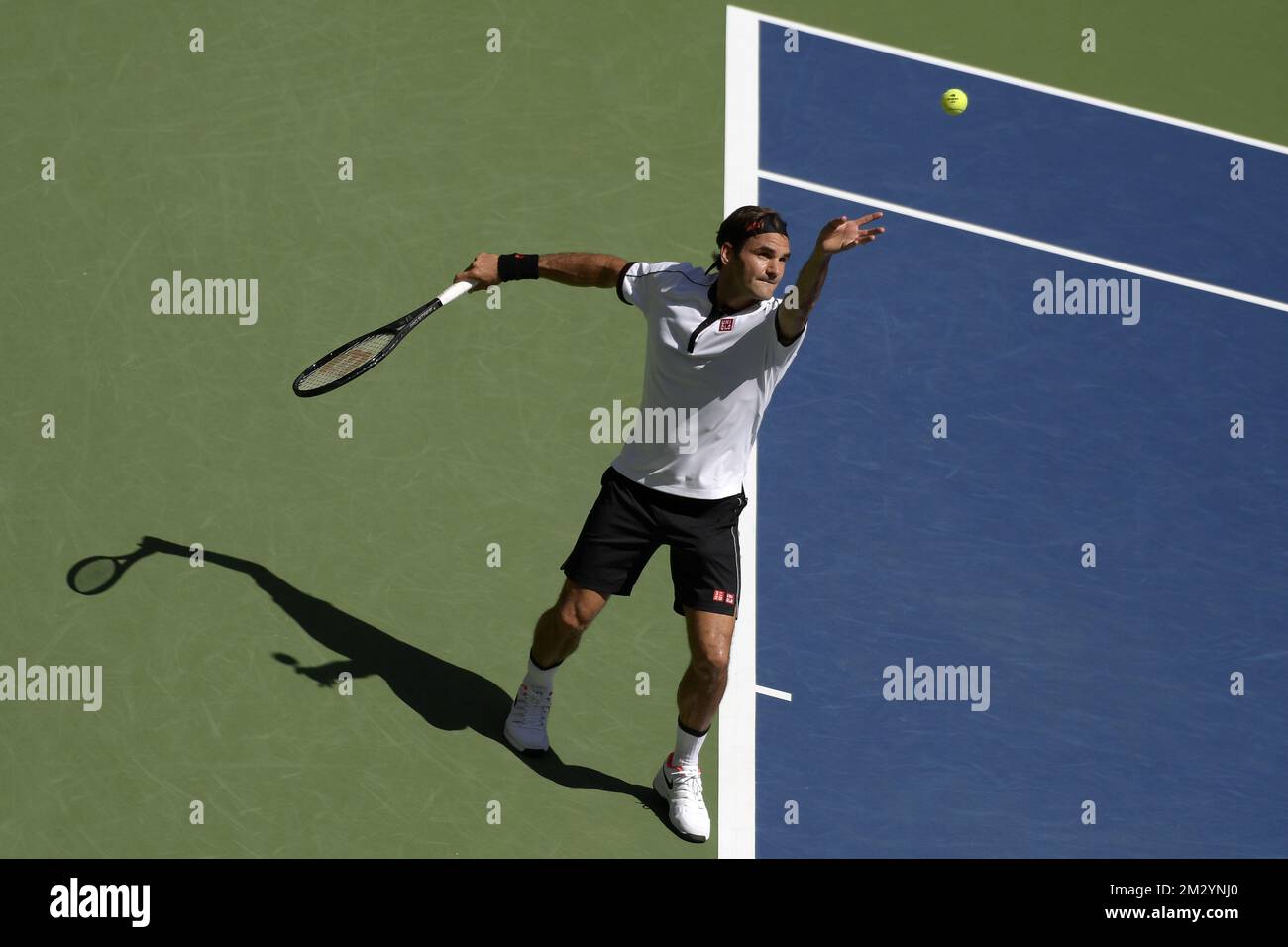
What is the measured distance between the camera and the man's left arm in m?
6.87

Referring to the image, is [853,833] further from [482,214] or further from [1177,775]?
[482,214]

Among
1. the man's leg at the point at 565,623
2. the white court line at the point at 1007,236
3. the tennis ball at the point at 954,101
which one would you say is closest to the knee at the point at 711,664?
the man's leg at the point at 565,623

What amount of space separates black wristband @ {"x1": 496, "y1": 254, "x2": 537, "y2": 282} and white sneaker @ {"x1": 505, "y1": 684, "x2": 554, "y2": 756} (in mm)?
1807

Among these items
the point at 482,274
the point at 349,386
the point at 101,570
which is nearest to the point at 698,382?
the point at 482,274

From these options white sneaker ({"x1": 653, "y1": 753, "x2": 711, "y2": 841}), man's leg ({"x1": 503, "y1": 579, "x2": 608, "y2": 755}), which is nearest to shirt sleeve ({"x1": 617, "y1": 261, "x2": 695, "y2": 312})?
man's leg ({"x1": 503, "y1": 579, "x2": 608, "y2": 755})

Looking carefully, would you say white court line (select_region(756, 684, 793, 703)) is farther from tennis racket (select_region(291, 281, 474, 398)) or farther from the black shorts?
tennis racket (select_region(291, 281, 474, 398))

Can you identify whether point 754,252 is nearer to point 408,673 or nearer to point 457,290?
point 457,290

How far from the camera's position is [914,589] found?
899 centimetres

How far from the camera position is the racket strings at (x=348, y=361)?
7.87 metres

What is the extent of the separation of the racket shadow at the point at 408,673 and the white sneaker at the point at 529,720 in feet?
0.25

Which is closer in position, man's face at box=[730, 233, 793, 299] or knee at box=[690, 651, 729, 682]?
man's face at box=[730, 233, 793, 299]

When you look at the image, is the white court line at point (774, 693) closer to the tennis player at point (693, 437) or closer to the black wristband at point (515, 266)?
the tennis player at point (693, 437)

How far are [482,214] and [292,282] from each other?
1.03 metres

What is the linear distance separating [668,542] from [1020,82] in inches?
154
